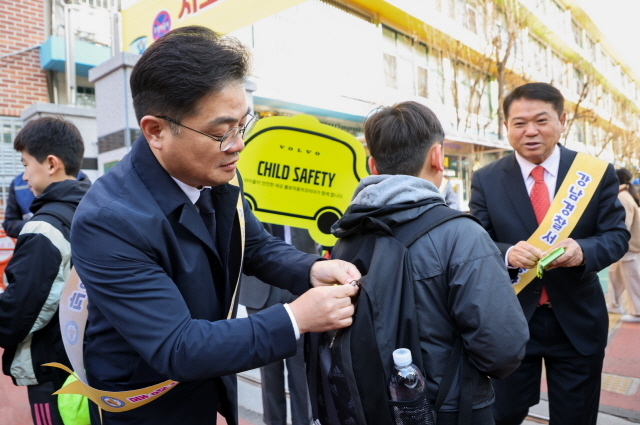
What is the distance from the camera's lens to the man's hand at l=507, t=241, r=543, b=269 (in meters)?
2.17

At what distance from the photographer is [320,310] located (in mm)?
1340

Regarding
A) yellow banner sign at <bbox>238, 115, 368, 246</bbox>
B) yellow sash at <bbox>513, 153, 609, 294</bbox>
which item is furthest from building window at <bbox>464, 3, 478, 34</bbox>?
yellow banner sign at <bbox>238, 115, 368, 246</bbox>

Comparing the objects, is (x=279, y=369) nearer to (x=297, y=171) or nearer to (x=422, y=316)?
(x=297, y=171)

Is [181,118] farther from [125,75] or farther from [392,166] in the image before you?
[125,75]

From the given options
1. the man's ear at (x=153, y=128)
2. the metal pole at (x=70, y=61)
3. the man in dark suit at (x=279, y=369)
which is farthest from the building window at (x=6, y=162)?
the man's ear at (x=153, y=128)

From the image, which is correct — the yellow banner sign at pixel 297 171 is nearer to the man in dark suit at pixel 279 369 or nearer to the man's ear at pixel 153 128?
the man in dark suit at pixel 279 369

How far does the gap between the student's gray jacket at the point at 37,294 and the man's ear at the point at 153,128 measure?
1044 millimetres

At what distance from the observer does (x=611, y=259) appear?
2.32 m

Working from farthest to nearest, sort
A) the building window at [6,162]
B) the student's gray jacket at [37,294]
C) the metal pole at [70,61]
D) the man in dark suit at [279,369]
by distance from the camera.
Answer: the metal pole at [70,61]
the building window at [6,162]
the man in dark suit at [279,369]
the student's gray jacket at [37,294]

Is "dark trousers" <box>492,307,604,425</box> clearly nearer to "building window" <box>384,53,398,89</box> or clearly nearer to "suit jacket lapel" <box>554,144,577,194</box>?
"suit jacket lapel" <box>554,144,577,194</box>

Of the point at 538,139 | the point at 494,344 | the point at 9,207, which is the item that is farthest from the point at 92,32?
the point at 494,344

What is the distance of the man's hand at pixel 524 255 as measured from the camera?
2172mm

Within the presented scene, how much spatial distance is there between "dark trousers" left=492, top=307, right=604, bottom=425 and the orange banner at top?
3.25m

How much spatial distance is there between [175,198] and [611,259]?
203cm
